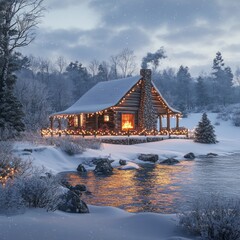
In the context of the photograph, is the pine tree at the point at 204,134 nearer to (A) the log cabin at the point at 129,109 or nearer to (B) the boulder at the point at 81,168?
(A) the log cabin at the point at 129,109

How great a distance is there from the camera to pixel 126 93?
128 ft

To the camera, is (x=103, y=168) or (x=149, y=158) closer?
(x=103, y=168)

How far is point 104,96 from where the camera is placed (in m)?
42.4

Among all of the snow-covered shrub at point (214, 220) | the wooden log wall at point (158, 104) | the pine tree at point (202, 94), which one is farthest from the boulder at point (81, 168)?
the pine tree at point (202, 94)

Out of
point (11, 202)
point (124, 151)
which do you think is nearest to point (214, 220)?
point (11, 202)

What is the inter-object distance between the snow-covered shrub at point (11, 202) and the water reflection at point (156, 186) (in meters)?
3.96

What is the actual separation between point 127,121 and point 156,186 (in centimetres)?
2494

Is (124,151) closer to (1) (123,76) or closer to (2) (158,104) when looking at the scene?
(2) (158,104)

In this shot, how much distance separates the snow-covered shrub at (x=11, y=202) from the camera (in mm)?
7844

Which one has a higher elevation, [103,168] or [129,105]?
[129,105]

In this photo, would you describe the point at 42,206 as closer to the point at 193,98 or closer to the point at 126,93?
the point at 126,93

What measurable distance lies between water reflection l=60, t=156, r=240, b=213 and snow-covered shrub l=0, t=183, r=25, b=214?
156 inches

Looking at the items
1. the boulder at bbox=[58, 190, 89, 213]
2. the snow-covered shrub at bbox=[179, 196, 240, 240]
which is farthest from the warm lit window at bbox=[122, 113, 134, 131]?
the snow-covered shrub at bbox=[179, 196, 240, 240]

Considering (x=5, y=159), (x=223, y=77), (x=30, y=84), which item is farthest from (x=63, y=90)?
(x=5, y=159)
